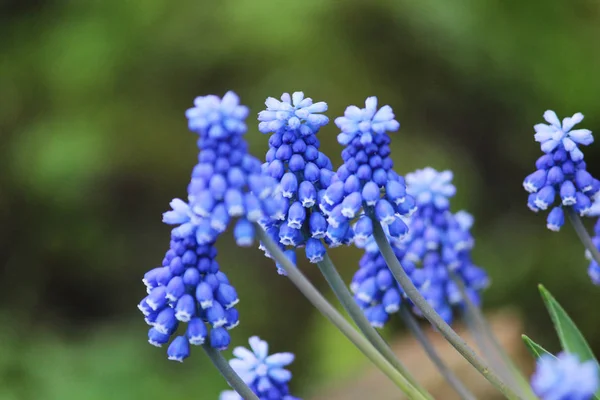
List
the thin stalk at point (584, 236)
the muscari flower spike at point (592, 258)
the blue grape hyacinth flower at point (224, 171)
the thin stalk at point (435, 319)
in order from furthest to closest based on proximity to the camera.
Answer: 1. the muscari flower spike at point (592, 258)
2. the thin stalk at point (584, 236)
3. the thin stalk at point (435, 319)
4. the blue grape hyacinth flower at point (224, 171)

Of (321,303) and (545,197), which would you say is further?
(545,197)

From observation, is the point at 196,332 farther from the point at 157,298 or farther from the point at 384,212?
the point at 384,212

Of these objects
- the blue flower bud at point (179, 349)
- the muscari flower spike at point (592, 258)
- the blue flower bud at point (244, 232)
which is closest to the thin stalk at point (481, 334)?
the muscari flower spike at point (592, 258)

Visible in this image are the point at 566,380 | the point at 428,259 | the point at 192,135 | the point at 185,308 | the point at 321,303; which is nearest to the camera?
the point at 566,380

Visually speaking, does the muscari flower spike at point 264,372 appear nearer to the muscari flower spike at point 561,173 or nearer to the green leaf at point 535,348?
the green leaf at point 535,348

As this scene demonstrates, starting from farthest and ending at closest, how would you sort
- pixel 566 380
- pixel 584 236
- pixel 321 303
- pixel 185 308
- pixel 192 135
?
pixel 192 135, pixel 584 236, pixel 185 308, pixel 321 303, pixel 566 380

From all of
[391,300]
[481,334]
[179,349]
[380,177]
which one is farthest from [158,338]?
[481,334]
